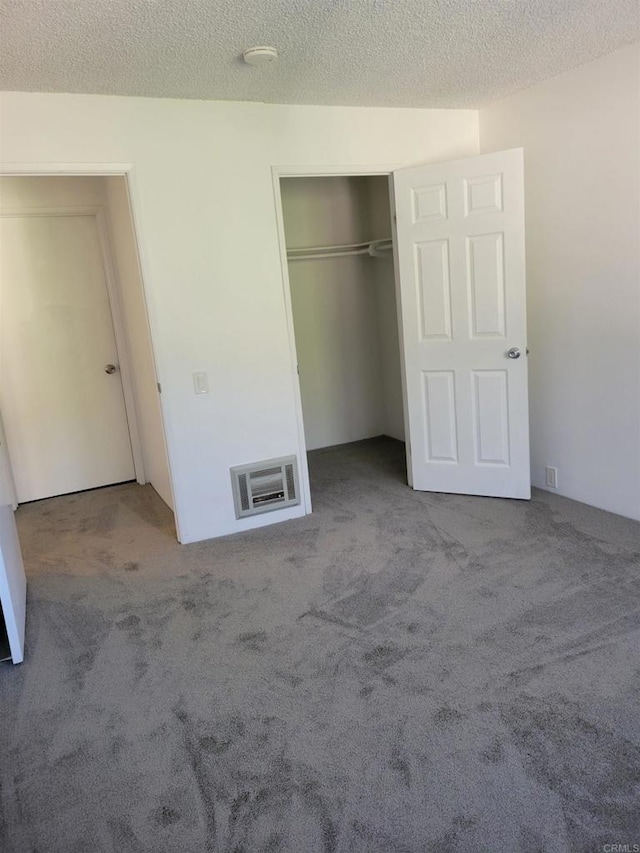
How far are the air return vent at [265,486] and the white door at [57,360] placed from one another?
1696mm

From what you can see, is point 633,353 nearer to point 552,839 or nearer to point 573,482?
point 573,482

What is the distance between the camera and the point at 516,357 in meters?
3.77

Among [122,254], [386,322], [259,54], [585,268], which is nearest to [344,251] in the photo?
[386,322]

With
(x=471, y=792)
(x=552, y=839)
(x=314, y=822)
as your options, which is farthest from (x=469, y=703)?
(x=314, y=822)

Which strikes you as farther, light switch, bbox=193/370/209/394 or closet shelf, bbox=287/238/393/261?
closet shelf, bbox=287/238/393/261

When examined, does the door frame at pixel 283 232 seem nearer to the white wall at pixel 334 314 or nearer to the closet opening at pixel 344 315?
the closet opening at pixel 344 315

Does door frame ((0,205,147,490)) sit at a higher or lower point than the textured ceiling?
lower

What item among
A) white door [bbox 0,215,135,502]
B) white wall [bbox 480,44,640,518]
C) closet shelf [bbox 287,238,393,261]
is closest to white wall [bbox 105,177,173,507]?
white door [bbox 0,215,135,502]

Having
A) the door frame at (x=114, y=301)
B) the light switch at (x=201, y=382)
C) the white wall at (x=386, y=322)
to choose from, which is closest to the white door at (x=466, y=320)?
the white wall at (x=386, y=322)

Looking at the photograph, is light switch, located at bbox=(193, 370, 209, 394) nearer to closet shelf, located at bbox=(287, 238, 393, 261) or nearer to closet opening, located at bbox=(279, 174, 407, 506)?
closet opening, located at bbox=(279, 174, 407, 506)

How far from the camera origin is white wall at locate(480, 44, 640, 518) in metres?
3.26

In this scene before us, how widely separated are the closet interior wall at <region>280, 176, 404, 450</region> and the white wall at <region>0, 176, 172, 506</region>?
4.80 ft

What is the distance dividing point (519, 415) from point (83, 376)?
129 inches

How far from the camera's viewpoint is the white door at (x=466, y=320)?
3693 millimetres
